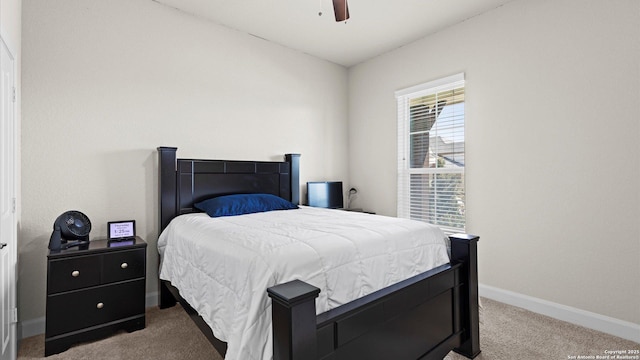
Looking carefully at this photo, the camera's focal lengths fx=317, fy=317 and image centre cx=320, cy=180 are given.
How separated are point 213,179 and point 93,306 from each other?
1432mm

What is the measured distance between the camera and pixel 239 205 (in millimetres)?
2934

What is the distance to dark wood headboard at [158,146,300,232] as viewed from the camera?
289 cm

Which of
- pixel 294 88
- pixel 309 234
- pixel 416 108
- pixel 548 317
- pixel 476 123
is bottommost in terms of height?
pixel 548 317

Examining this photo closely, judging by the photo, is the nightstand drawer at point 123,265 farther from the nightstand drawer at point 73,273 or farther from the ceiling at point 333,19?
the ceiling at point 333,19

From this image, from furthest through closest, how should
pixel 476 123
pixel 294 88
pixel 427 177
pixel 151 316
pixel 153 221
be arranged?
1. pixel 294 88
2. pixel 427 177
3. pixel 476 123
4. pixel 153 221
5. pixel 151 316

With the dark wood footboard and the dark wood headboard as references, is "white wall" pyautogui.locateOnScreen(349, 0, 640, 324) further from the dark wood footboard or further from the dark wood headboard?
the dark wood headboard

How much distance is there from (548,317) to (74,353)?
3.61 meters

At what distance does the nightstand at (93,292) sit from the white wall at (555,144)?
3.13 metres

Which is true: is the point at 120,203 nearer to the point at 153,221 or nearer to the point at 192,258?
the point at 153,221

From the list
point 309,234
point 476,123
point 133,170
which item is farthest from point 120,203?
point 476,123

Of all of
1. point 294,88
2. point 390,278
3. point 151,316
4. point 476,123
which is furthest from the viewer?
point 294,88

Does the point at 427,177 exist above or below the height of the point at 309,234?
above

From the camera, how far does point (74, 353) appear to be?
211cm

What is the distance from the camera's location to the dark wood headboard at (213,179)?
289cm
